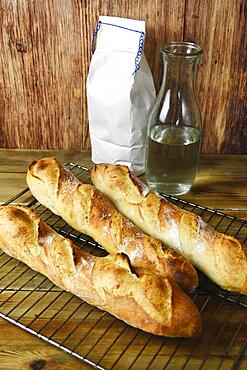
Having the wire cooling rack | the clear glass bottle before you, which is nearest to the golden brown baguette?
the wire cooling rack

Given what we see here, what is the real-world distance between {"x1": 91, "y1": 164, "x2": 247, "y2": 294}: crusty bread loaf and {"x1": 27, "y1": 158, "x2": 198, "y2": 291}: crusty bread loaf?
0.05 meters

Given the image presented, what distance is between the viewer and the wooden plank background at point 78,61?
1456mm

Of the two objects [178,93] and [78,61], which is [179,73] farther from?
[78,61]

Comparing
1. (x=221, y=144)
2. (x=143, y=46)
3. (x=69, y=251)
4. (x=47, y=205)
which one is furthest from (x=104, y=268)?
(x=221, y=144)

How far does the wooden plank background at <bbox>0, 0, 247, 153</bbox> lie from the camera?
1456mm

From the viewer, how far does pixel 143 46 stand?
4.69ft

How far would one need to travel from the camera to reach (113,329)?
1045mm

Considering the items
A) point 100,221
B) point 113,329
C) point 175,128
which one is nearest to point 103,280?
point 113,329

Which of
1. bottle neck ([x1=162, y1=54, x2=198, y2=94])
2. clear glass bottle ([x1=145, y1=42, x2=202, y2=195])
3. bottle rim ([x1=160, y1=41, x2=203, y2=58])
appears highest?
bottle rim ([x1=160, y1=41, x2=203, y2=58])

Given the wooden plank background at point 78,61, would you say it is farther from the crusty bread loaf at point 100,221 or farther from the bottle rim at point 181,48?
the crusty bread loaf at point 100,221

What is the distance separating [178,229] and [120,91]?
0.41 m

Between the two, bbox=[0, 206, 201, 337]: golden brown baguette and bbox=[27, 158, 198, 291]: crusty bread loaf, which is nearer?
bbox=[0, 206, 201, 337]: golden brown baguette

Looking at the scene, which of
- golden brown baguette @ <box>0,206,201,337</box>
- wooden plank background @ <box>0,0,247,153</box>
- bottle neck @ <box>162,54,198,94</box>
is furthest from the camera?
wooden plank background @ <box>0,0,247,153</box>

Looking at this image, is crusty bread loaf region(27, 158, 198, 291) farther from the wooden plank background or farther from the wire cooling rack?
the wooden plank background
